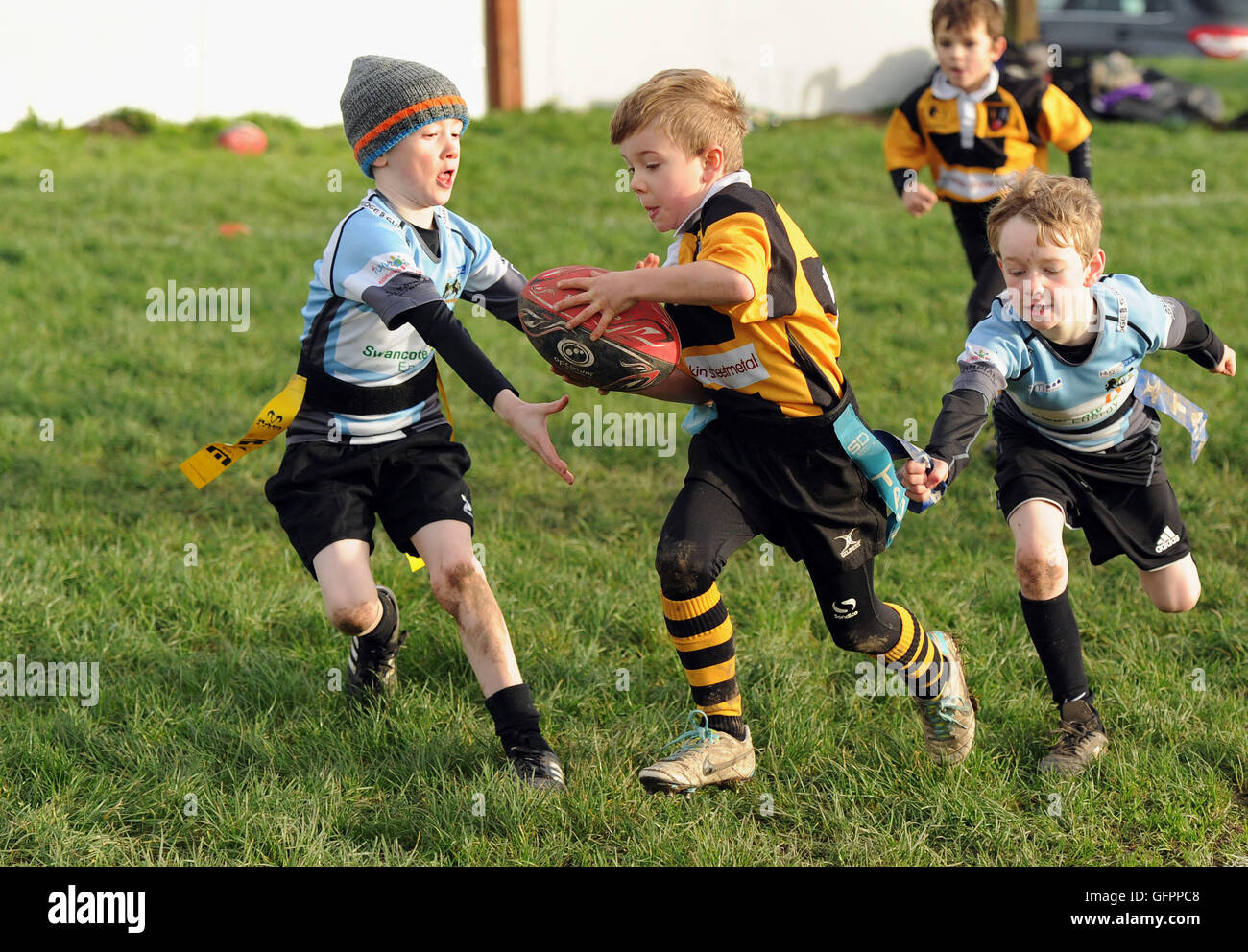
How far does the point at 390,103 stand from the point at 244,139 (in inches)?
386

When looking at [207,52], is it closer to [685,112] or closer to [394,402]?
[394,402]

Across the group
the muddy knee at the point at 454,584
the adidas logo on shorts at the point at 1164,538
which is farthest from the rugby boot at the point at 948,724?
the muddy knee at the point at 454,584

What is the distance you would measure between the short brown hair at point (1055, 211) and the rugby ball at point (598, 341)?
110cm

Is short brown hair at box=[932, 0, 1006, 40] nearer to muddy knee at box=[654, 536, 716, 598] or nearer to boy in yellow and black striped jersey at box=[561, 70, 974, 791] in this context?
boy in yellow and black striped jersey at box=[561, 70, 974, 791]

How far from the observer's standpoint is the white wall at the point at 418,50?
12.7 meters

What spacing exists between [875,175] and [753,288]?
9819 millimetres

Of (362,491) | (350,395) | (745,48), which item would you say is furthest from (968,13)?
(745,48)

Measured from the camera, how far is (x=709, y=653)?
3711 mm

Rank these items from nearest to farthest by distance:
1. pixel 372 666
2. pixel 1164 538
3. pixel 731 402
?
pixel 731 402 < pixel 1164 538 < pixel 372 666

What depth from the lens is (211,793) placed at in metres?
3.72

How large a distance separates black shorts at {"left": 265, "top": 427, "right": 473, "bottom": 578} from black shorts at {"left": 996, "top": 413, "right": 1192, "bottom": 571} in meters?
1.72

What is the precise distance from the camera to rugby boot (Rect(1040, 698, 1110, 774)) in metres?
3.83
